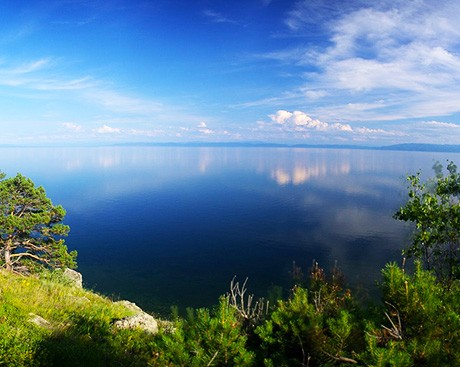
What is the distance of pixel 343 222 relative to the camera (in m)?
111

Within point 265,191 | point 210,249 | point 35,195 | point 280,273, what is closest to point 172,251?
point 210,249

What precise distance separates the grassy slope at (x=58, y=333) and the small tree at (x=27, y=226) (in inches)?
688

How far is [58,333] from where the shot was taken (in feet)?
36.2

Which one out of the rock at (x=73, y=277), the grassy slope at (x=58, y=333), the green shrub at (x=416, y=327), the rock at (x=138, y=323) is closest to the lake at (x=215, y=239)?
the rock at (x=73, y=277)

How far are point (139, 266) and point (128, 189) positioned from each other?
112983 millimetres

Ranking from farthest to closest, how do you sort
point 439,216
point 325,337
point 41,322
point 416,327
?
point 439,216, point 41,322, point 325,337, point 416,327

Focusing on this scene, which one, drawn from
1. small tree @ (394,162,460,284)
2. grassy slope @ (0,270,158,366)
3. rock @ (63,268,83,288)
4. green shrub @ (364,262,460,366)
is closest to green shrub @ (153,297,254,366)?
green shrub @ (364,262,460,366)

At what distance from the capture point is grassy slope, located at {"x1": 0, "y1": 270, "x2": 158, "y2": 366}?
343 inches

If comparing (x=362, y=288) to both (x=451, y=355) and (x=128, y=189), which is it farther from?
(x=128, y=189)

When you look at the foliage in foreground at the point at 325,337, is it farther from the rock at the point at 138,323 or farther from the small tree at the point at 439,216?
the small tree at the point at 439,216

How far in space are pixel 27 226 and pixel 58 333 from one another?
83.3 feet

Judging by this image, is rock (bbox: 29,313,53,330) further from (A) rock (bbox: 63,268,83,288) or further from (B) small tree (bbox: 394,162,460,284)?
(A) rock (bbox: 63,268,83,288)

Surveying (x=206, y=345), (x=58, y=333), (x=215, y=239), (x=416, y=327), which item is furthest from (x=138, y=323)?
(x=215, y=239)

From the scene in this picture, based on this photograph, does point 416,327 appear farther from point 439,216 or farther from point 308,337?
point 439,216
